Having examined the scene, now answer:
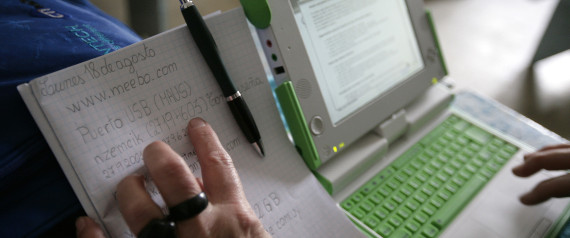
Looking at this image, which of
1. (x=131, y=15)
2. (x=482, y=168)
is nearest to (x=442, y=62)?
(x=482, y=168)

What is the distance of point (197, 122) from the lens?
1.41 ft

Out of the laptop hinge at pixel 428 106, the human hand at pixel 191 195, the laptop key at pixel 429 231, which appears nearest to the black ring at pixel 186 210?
the human hand at pixel 191 195

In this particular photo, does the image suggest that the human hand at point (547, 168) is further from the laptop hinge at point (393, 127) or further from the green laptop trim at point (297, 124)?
the green laptop trim at point (297, 124)

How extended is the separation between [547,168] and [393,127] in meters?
0.27

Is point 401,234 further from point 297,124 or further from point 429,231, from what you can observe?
point 297,124

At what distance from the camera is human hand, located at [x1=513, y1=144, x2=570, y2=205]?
50cm

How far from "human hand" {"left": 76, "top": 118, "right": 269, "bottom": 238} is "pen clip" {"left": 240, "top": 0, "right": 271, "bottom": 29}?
0.67 feet

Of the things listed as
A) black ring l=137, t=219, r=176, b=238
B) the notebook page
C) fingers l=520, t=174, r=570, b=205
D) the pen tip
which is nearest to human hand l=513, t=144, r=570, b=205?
fingers l=520, t=174, r=570, b=205

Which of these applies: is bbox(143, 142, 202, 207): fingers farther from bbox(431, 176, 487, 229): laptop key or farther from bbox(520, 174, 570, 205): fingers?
bbox(520, 174, 570, 205): fingers

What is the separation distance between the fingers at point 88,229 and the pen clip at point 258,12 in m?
0.36

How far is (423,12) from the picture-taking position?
26.6 inches

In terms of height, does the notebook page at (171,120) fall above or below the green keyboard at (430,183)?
above

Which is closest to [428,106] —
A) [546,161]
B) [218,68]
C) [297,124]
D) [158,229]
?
[546,161]

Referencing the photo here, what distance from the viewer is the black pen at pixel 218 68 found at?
426 mm
